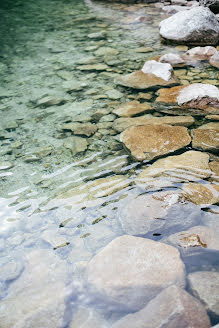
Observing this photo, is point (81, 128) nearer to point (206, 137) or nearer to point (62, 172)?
point (62, 172)

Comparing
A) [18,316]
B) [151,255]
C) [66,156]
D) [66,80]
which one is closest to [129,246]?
[151,255]

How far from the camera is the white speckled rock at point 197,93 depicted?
11.5ft

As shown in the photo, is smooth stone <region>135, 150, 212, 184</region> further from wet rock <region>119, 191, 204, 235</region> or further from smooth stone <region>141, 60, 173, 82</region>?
smooth stone <region>141, 60, 173, 82</region>

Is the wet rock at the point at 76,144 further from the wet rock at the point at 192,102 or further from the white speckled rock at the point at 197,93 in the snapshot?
the white speckled rock at the point at 197,93

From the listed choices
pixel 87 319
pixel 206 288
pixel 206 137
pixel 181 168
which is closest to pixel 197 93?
pixel 206 137

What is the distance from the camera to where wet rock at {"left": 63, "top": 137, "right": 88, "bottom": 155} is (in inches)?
119

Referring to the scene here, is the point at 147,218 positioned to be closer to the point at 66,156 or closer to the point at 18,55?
the point at 66,156

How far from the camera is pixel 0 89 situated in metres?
4.62

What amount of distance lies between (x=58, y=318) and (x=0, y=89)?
3.91 meters

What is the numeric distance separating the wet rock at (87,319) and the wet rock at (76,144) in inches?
64.9

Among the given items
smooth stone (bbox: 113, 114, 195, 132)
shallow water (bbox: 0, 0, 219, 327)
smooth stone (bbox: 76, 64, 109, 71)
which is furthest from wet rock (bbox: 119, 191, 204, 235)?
smooth stone (bbox: 76, 64, 109, 71)

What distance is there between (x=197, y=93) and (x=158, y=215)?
6.67 ft

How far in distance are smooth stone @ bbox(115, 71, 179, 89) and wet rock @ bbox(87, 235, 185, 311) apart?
278cm

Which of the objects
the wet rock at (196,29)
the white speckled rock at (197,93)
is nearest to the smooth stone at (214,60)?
the wet rock at (196,29)
